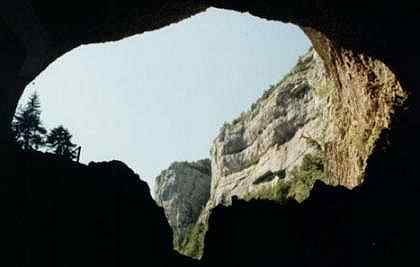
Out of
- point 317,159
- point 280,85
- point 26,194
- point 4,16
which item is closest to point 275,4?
point 4,16

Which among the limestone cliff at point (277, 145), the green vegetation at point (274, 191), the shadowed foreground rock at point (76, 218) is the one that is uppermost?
the limestone cliff at point (277, 145)

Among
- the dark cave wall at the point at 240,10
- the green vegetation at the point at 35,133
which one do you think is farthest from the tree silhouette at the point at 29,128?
the dark cave wall at the point at 240,10

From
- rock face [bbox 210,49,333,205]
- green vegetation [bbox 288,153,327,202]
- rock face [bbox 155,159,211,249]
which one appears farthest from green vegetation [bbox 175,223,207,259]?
green vegetation [bbox 288,153,327,202]

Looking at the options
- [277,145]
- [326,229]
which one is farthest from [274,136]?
[326,229]

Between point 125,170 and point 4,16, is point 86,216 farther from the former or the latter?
point 4,16

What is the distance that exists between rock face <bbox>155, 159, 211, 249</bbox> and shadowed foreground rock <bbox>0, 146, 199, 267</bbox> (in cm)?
3785

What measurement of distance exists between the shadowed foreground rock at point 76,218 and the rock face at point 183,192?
1490 inches

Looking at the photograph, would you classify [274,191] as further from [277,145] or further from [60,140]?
[60,140]

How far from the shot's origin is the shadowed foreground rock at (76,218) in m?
11.4

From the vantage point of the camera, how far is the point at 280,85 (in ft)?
159

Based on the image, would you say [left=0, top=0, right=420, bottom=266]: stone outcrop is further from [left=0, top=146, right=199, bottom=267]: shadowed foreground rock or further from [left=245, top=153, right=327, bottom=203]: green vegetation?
[left=245, top=153, right=327, bottom=203]: green vegetation

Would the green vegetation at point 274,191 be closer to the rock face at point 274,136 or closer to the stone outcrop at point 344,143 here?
the rock face at point 274,136

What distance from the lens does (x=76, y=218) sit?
39.3 ft

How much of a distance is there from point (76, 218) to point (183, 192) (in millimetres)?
44866
